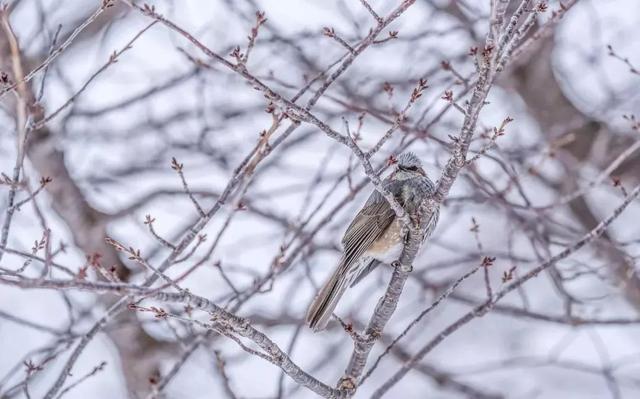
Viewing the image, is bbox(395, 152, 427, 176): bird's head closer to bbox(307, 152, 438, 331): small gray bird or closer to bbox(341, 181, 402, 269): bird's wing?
bbox(307, 152, 438, 331): small gray bird

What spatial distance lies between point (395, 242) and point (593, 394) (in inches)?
293

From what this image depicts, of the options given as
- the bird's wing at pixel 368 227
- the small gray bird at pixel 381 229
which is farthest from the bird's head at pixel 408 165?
the bird's wing at pixel 368 227

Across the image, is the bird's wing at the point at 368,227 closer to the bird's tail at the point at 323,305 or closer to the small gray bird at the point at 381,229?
the small gray bird at the point at 381,229

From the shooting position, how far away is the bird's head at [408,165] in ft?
17.4

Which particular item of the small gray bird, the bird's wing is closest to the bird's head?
the small gray bird

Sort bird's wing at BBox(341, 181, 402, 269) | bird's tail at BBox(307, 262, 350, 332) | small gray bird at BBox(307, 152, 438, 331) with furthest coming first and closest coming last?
1. bird's wing at BBox(341, 181, 402, 269)
2. small gray bird at BBox(307, 152, 438, 331)
3. bird's tail at BBox(307, 262, 350, 332)

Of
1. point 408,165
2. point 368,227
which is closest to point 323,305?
point 368,227

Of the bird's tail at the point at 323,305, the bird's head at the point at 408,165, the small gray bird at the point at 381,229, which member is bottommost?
the bird's tail at the point at 323,305

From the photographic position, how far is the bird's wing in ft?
17.3

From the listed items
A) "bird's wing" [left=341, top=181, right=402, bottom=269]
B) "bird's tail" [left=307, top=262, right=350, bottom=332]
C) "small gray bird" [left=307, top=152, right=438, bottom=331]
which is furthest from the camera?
"bird's wing" [left=341, top=181, right=402, bottom=269]

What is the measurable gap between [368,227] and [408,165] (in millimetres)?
473

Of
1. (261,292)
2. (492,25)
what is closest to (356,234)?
(261,292)

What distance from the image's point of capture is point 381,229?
17.3ft

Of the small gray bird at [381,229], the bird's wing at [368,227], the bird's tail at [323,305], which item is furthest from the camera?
the bird's wing at [368,227]
